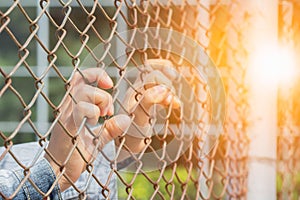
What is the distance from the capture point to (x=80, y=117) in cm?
186

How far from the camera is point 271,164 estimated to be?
2.64 m

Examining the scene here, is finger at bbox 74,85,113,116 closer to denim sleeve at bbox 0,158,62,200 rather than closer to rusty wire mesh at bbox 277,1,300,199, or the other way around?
denim sleeve at bbox 0,158,62,200

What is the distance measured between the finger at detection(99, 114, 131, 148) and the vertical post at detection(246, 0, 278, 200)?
0.73 meters

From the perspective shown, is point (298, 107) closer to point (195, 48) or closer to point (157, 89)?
point (195, 48)

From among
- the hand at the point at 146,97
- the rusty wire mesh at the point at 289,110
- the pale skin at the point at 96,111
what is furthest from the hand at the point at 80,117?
the rusty wire mesh at the point at 289,110

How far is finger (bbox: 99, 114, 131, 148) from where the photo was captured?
2111 millimetres

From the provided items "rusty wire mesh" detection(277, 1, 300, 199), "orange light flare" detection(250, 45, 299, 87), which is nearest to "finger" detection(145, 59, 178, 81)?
"orange light flare" detection(250, 45, 299, 87)

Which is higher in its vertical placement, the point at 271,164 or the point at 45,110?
the point at 45,110

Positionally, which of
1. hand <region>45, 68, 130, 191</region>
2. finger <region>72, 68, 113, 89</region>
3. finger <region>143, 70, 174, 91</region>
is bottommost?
hand <region>45, 68, 130, 191</region>

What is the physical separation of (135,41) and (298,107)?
1533mm

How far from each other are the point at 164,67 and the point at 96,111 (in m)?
0.50

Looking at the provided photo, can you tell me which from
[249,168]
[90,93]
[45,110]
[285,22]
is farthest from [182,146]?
[45,110]

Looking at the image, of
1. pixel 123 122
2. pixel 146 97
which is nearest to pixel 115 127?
pixel 123 122

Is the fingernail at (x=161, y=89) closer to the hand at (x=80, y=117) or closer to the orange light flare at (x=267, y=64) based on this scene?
the hand at (x=80, y=117)
